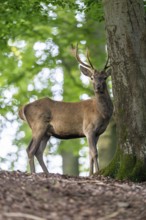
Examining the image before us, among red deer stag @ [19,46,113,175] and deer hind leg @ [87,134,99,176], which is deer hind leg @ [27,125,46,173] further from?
deer hind leg @ [87,134,99,176]

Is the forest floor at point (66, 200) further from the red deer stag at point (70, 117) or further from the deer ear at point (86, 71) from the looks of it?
the deer ear at point (86, 71)

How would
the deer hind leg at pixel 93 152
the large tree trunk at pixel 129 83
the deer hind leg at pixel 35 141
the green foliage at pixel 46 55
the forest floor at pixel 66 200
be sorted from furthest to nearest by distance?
the green foliage at pixel 46 55
the deer hind leg at pixel 35 141
the deer hind leg at pixel 93 152
the large tree trunk at pixel 129 83
the forest floor at pixel 66 200

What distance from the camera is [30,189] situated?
7594 mm

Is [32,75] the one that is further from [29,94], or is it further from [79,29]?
[79,29]

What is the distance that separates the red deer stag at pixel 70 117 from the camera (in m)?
13.0

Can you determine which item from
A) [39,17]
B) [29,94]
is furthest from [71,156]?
[39,17]

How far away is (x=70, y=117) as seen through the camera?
13492mm

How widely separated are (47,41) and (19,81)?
1677 millimetres

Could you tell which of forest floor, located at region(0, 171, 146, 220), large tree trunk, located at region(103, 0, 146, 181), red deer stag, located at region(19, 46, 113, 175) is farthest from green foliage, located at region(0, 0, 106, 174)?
forest floor, located at region(0, 171, 146, 220)

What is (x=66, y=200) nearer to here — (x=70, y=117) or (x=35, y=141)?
(x=35, y=141)

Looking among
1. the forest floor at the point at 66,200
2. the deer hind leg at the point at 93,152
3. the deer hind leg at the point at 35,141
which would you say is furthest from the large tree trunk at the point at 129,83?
the deer hind leg at the point at 35,141

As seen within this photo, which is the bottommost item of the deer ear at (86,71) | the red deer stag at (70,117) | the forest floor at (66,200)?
the forest floor at (66,200)

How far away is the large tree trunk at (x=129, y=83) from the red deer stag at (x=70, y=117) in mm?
2421

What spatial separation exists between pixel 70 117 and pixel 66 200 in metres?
6.36
